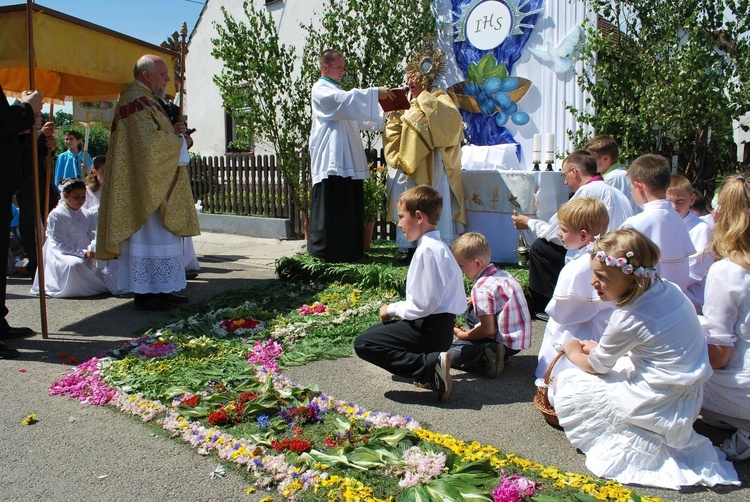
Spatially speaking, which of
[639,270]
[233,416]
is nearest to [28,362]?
[233,416]

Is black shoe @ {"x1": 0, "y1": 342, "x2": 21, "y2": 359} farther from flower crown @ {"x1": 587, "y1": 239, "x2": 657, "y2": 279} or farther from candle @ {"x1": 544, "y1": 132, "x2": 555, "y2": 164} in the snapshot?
candle @ {"x1": 544, "y1": 132, "x2": 555, "y2": 164}

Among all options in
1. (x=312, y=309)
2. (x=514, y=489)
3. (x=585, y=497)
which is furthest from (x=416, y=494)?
(x=312, y=309)

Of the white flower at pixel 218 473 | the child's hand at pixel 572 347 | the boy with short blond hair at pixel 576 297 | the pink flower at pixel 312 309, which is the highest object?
the boy with short blond hair at pixel 576 297

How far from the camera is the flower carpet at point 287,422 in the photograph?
2.90 m

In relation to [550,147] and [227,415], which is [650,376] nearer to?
[227,415]

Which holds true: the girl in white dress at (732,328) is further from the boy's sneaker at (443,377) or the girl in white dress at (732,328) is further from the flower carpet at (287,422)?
the boy's sneaker at (443,377)

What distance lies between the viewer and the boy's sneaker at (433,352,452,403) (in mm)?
3917

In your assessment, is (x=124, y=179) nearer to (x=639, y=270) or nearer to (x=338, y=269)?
(x=338, y=269)

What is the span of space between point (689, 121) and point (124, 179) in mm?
5930

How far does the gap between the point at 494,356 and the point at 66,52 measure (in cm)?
494

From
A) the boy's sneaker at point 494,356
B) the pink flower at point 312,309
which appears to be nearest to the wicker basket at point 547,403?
the boy's sneaker at point 494,356

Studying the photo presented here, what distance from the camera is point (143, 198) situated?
20.9 feet

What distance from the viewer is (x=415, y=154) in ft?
24.6

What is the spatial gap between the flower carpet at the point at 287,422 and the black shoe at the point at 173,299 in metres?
0.80
